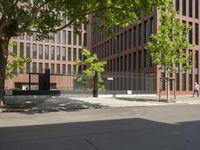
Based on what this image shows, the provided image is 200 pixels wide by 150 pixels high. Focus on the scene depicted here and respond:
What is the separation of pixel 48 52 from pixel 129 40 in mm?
21627

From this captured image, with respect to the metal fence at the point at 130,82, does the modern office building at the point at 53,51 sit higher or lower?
higher

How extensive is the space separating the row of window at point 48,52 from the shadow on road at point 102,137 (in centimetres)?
5236

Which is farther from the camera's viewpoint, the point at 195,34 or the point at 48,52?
the point at 48,52

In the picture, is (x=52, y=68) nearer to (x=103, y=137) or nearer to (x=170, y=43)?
(x=170, y=43)

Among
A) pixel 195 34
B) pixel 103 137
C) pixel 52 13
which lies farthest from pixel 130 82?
pixel 103 137

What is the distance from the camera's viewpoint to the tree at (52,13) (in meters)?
17.0

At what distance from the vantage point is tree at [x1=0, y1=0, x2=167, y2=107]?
1695 cm

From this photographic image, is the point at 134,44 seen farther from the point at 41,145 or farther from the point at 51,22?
the point at 41,145

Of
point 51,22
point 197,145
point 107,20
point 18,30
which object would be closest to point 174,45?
point 107,20

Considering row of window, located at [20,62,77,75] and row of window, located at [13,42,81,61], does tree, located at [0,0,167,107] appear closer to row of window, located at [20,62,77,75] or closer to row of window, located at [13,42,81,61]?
row of window, located at [20,62,77,75]

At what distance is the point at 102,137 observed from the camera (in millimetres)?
8445

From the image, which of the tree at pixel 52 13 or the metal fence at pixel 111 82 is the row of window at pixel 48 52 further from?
the tree at pixel 52 13

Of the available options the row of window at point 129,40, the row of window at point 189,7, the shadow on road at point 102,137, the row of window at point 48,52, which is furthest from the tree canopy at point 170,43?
the row of window at point 48,52

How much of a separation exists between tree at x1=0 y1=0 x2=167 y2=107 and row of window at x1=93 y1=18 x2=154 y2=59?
22006mm
